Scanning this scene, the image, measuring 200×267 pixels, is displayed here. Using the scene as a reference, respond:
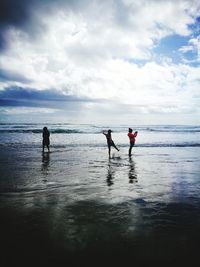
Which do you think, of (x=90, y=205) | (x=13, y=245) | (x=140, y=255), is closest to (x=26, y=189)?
(x=90, y=205)

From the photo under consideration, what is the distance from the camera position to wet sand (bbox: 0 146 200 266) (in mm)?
4039

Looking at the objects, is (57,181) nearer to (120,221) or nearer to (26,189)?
(26,189)

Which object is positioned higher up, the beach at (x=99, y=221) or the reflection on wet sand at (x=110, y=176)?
the reflection on wet sand at (x=110, y=176)

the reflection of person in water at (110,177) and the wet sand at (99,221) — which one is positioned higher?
the reflection of person in water at (110,177)

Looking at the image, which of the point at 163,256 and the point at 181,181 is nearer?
the point at 163,256

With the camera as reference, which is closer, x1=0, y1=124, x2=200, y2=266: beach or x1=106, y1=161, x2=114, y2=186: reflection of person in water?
x1=0, y1=124, x2=200, y2=266: beach

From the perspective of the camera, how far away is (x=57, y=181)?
9.37 meters

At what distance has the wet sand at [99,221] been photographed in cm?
404

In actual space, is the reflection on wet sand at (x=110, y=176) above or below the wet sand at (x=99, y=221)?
above

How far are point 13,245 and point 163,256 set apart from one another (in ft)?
8.51

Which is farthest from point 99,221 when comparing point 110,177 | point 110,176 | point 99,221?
point 110,176

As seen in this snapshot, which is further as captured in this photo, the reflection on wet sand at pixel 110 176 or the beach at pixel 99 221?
the reflection on wet sand at pixel 110 176

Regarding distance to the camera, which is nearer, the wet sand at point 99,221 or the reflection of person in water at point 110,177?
the wet sand at point 99,221

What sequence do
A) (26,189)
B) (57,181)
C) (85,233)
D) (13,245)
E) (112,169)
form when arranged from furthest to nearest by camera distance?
1. (112,169)
2. (57,181)
3. (26,189)
4. (85,233)
5. (13,245)
